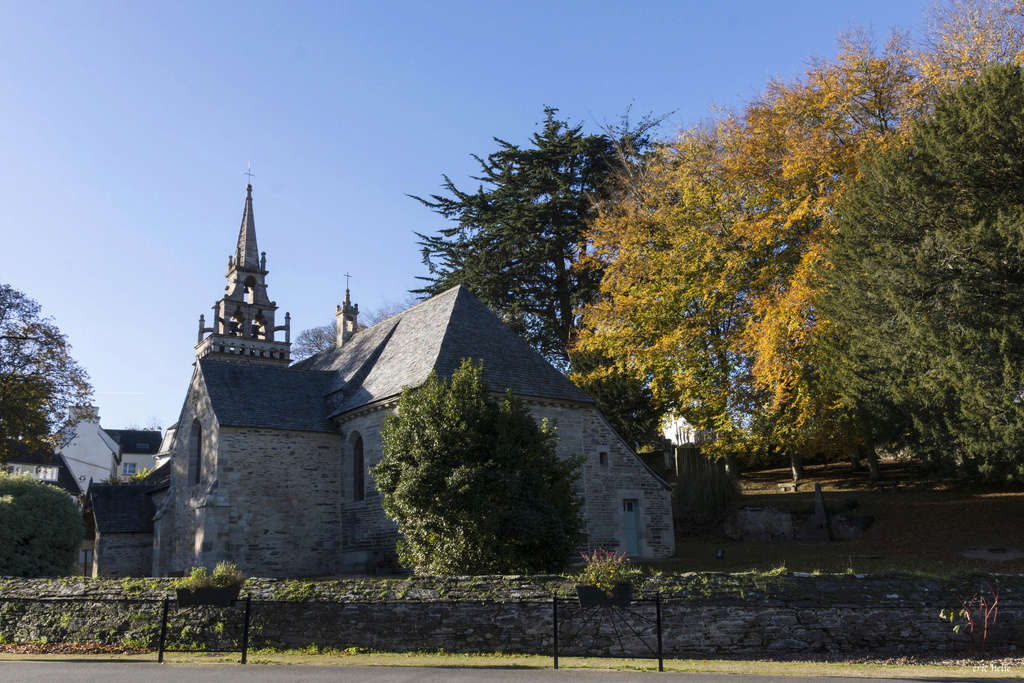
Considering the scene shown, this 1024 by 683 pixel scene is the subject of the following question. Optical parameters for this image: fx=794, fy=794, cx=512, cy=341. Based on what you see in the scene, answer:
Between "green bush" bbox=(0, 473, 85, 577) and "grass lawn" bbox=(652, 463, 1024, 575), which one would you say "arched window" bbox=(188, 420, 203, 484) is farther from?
"grass lawn" bbox=(652, 463, 1024, 575)

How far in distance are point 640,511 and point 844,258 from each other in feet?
33.3

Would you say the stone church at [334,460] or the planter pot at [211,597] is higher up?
the stone church at [334,460]

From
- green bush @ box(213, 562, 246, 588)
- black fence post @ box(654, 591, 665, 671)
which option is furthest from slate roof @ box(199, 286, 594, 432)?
black fence post @ box(654, 591, 665, 671)

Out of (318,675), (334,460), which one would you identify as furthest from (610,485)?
(318,675)

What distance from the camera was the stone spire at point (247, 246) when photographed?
40156mm

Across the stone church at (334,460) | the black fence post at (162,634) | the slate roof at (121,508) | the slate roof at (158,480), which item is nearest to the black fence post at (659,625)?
the black fence post at (162,634)

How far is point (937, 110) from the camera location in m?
19.0

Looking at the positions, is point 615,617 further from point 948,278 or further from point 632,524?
point 632,524

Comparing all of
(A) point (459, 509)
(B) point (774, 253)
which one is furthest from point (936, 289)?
(A) point (459, 509)

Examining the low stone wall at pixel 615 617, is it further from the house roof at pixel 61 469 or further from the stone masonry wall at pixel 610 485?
the house roof at pixel 61 469

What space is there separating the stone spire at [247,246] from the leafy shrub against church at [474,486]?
24.8 m

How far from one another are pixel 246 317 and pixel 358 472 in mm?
17178

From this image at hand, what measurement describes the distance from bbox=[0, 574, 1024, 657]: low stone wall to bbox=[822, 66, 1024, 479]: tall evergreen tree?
276 inches

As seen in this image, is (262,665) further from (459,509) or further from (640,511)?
(640,511)
